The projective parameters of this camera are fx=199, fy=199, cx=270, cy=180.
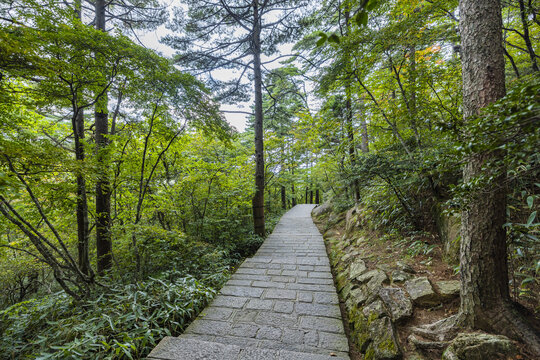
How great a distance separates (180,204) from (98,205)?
1641 mm

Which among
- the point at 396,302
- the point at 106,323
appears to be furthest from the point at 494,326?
the point at 106,323

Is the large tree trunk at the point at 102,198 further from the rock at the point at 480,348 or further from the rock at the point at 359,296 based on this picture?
the rock at the point at 480,348

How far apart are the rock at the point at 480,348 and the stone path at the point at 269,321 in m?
0.87

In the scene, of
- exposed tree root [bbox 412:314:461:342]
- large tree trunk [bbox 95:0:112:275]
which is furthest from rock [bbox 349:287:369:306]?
large tree trunk [bbox 95:0:112:275]

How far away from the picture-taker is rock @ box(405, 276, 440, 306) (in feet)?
6.80

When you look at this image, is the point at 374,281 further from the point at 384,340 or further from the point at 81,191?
the point at 81,191

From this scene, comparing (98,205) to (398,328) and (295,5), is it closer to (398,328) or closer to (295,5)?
(398,328)

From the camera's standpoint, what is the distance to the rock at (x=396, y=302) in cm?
200

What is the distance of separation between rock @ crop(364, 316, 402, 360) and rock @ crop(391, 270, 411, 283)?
0.68 metres

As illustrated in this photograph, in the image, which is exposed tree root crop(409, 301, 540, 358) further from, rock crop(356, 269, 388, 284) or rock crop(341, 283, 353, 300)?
rock crop(341, 283, 353, 300)

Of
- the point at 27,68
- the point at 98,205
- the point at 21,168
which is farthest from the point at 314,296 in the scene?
the point at 98,205

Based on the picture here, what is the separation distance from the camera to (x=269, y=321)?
2426 millimetres

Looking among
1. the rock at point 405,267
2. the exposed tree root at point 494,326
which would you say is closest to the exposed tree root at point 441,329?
the exposed tree root at point 494,326

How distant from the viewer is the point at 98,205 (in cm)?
437
